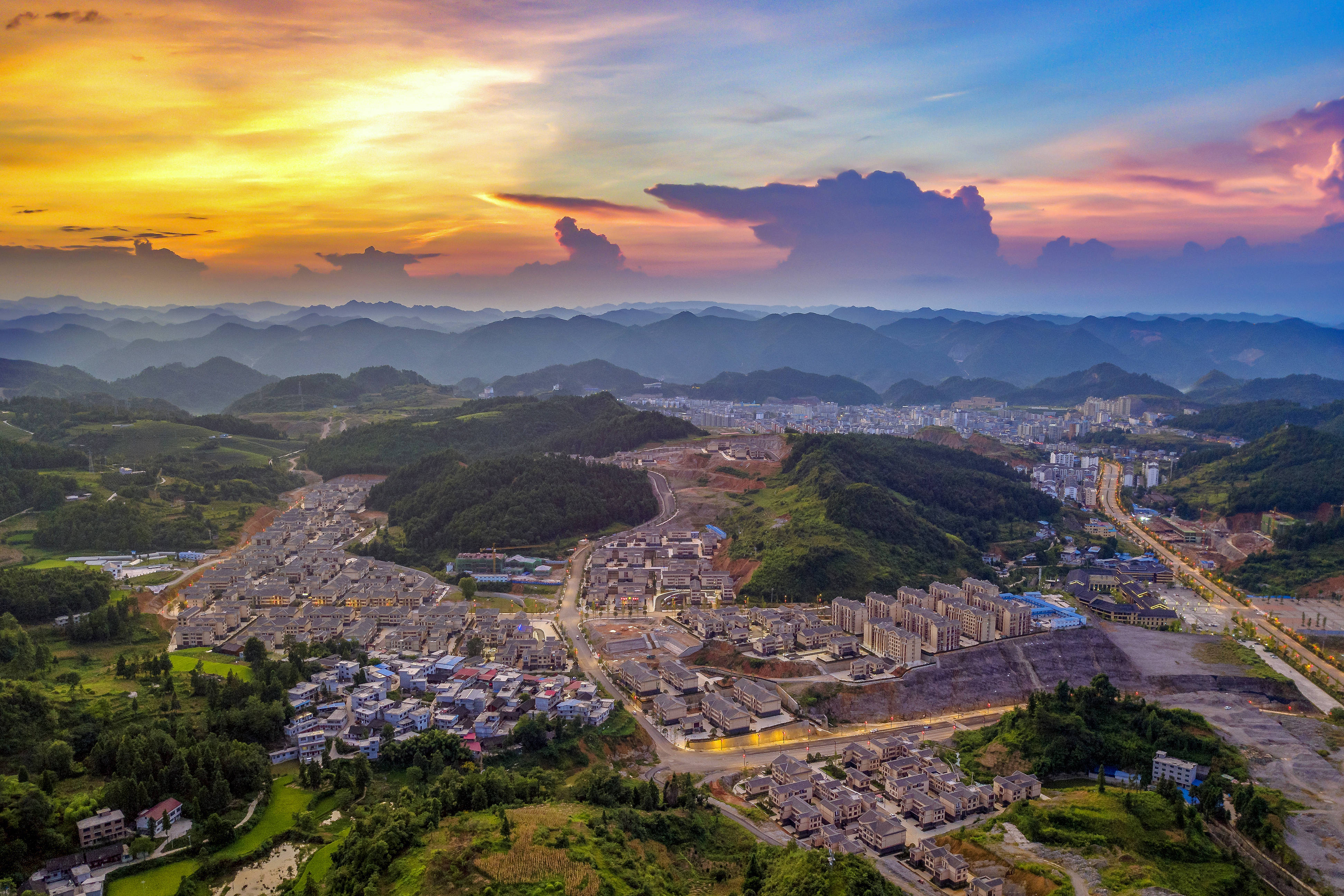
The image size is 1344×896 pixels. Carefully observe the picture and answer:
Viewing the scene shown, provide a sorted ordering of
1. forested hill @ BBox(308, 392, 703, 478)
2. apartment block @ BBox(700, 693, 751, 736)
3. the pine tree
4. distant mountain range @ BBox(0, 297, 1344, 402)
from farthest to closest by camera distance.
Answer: distant mountain range @ BBox(0, 297, 1344, 402) < forested hill @ BBox(308, 392, 703, 478) < apartment block @ BBox(700, 693, 751, 736) < the pine tree

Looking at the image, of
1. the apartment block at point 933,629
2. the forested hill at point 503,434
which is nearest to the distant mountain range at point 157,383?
the forested hill at point 503,434

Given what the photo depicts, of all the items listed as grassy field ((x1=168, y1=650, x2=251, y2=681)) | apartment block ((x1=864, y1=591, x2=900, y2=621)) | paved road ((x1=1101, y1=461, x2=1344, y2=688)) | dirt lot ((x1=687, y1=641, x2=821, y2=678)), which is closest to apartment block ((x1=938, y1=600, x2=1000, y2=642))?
apartment block ((x1=864, y1=591, x2=900, y2=621))

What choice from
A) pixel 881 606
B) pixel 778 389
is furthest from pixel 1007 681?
pixel 778 389

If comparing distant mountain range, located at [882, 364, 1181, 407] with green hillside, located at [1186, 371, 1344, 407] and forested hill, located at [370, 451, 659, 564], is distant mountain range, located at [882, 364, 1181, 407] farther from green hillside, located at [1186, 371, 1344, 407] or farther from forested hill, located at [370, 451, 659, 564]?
forested hill, located at [370, 451, 659, 564]

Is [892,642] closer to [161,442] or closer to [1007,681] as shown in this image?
[1007,681]

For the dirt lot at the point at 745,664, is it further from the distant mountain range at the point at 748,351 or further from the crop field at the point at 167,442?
the distant mountain range at the point at 748,351

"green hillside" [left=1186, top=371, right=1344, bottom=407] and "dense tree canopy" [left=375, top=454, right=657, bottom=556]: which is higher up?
"green hillside" [left=1186, top=371, right=1344, bottom=407]

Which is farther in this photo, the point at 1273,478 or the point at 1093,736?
the point at 1273,478
